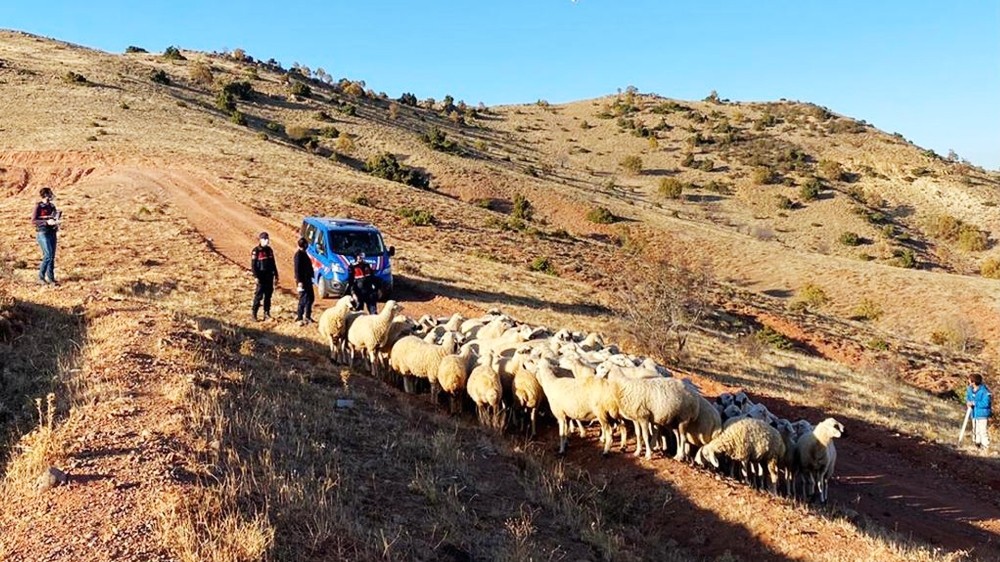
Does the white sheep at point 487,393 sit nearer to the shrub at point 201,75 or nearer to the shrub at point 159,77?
the shrub at point 159,77

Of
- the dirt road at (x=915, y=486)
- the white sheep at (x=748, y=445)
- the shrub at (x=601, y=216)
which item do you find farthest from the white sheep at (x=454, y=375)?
the shrub at (x=601, y=216)

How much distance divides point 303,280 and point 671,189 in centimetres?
5315

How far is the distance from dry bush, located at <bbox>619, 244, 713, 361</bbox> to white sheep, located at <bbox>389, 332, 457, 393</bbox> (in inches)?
349

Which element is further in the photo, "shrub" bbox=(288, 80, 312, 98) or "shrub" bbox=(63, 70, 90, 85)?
"shrub" bbox=(288, 80, 312, 98)

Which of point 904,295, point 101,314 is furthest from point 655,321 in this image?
point 904,295

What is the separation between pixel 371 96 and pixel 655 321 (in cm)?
7386

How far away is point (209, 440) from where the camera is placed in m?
6.84

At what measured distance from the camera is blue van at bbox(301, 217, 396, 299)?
63.3 feet

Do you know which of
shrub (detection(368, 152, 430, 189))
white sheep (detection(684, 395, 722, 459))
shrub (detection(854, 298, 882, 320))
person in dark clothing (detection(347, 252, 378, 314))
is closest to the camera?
white sheep (detection(684, 395, 722, 459))

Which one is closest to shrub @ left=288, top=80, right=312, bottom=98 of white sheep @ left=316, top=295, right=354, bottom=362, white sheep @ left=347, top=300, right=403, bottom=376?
white sheep @ left=316, top=295, right=354, bottom=362

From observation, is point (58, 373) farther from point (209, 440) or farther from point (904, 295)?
point (904, 295)

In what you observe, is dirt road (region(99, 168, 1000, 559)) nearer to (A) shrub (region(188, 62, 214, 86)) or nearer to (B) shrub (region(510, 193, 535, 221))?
(B) shrub (region(510, 193, 535, 221))

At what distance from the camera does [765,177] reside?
224 ft

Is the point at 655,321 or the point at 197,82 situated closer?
the point at 655,321
